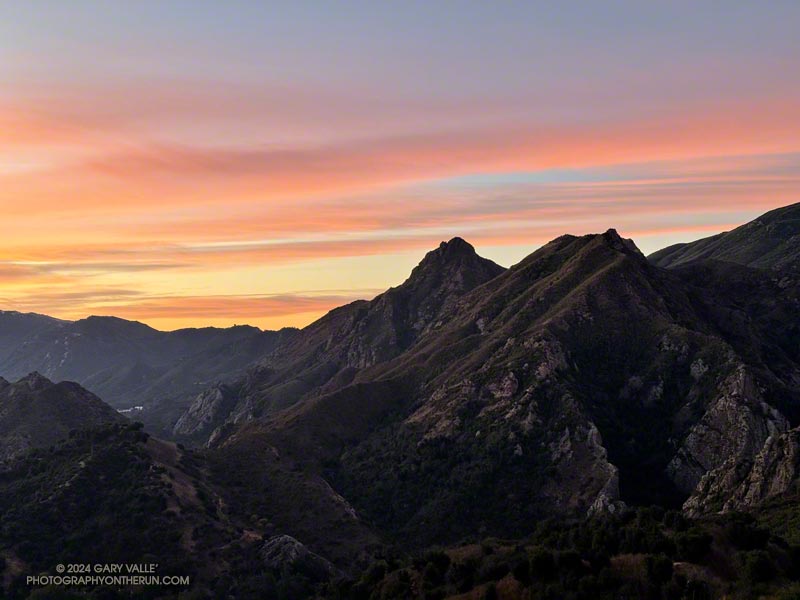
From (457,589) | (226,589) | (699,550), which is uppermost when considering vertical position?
(699,550)

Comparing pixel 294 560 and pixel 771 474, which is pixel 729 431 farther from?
pixel 294 560

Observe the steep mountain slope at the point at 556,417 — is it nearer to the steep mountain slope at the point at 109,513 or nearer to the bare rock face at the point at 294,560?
the bare rock face at the point at 294,560

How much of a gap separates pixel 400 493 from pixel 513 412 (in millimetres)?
30331

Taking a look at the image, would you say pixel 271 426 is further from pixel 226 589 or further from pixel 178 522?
pixel 226 589

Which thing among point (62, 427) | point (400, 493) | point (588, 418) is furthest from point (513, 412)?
point (62, 427)

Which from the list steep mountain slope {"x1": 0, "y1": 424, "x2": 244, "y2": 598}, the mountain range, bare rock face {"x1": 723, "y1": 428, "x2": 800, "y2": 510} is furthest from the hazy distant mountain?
steep mountain slope {"x1": 0, "y1": 424, "x2": 244, "y2": 598}

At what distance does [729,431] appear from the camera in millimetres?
133250

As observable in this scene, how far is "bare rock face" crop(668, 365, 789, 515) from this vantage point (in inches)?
5143

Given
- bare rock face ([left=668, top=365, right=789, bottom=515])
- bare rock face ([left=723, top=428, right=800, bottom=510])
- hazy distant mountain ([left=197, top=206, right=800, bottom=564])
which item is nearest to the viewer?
bare rock face ([left=723, top=428, right=800, bottom=510])

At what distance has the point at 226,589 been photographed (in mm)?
105938

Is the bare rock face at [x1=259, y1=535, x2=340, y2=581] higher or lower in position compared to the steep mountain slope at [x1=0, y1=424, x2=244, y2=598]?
lower

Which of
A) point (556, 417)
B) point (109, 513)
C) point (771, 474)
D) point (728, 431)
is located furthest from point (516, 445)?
point (109, 513)

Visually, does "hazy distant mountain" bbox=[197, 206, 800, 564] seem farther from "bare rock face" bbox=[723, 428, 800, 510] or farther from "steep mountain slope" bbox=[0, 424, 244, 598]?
"steep mountain slope" bbox=[0, 424, 244, 598]

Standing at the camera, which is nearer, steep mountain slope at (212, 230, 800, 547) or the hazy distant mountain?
the hazy distant mountain
